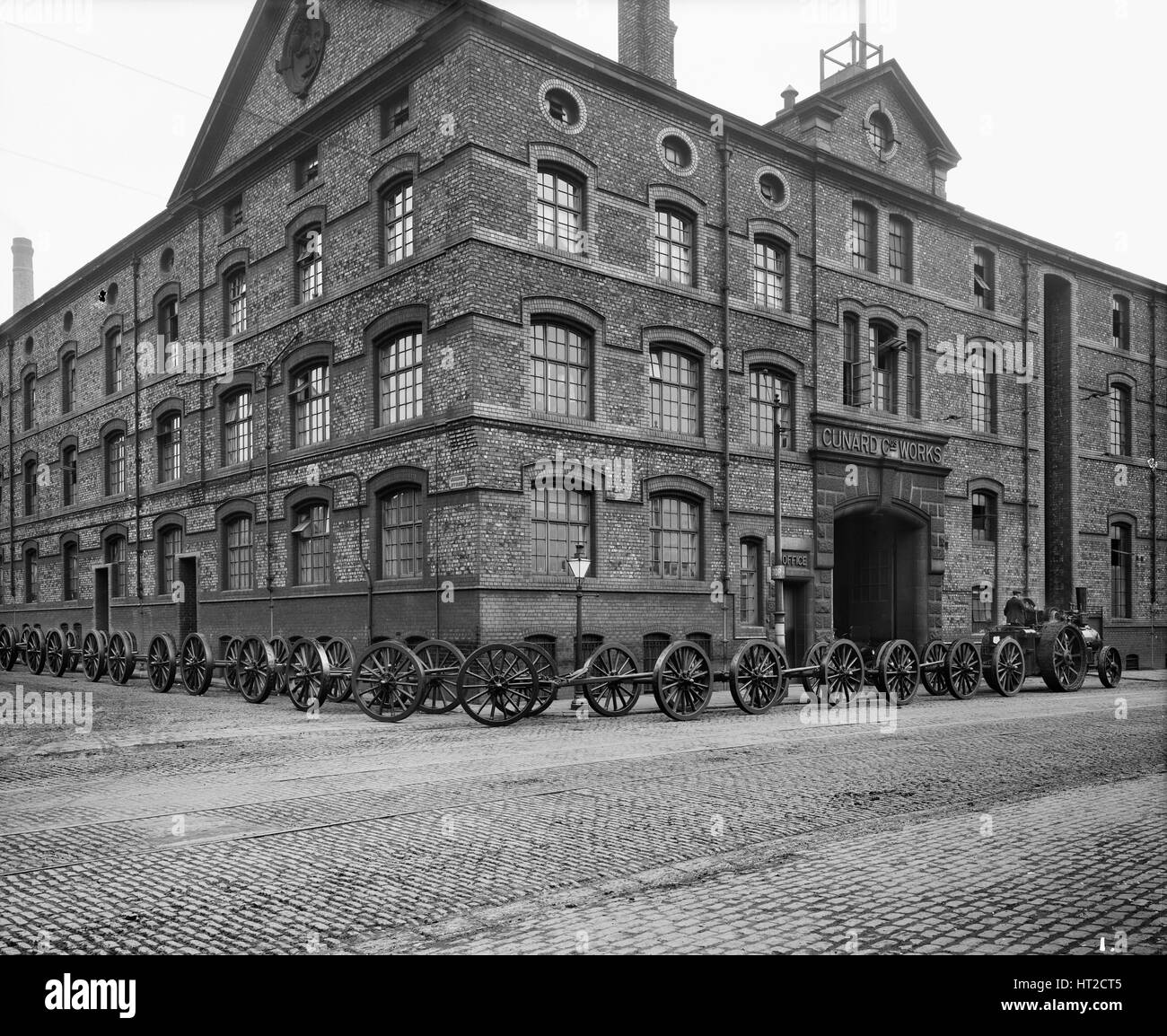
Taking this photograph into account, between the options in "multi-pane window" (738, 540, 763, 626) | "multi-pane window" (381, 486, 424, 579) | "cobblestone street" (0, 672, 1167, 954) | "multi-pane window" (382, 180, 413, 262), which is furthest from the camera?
"multi-pane window" (738, 540, 763, 626)

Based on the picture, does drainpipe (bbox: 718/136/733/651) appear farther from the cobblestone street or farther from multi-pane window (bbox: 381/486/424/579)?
the cobblestone street

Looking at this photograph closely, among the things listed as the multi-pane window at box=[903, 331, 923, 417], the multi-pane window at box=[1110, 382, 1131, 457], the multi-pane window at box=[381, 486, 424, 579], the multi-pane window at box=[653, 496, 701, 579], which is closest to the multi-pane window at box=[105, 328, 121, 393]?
the multi-pane window at box=[381, 486, 424, 579]

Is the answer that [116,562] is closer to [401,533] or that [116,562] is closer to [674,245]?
[401,533]

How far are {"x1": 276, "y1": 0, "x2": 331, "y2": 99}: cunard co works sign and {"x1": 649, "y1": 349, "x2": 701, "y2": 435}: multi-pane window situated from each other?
973cm

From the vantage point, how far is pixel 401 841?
650cm

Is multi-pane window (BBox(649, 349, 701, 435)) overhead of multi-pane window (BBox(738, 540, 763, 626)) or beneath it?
overhead

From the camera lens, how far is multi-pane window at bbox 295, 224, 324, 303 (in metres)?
22.1

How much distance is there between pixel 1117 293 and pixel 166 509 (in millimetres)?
28265

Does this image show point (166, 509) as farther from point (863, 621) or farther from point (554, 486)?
point (863, 621)

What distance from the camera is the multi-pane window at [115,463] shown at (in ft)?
97.3

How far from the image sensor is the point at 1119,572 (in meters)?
31.6

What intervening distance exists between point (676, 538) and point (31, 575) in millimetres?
24356

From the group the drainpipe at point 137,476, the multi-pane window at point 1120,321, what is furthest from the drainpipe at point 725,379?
the multi-pane window at point 1120,321
